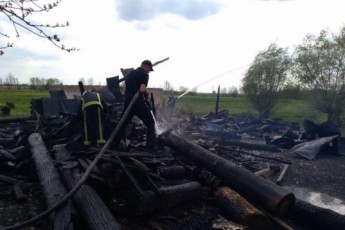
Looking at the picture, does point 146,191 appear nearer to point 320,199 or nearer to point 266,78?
point 320,199

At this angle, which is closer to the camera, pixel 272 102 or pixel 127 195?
pixel 127 195

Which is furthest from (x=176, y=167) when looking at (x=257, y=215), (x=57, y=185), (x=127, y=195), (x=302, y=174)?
(x=302, y=174)

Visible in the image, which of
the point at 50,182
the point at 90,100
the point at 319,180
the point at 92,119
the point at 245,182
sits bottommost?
the point at 319,180

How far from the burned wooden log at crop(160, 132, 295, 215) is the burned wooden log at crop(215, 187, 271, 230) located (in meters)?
0.20

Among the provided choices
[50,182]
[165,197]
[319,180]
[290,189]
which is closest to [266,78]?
[319,180]

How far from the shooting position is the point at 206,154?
6.71 meters

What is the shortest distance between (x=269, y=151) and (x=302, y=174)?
3108 millimetres

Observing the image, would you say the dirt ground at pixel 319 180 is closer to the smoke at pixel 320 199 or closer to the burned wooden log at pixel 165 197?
the smoke at pixel 320 199

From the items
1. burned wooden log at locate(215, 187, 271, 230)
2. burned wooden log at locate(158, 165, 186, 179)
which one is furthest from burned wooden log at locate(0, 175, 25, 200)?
burned wooden log at locate(215, 187, 271, 230)

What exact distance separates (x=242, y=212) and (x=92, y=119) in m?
4.18

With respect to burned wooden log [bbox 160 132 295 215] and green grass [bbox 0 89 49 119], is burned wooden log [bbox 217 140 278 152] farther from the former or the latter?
green grass [bbox 0 89 49 119]

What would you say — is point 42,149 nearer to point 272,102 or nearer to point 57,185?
point 57,185

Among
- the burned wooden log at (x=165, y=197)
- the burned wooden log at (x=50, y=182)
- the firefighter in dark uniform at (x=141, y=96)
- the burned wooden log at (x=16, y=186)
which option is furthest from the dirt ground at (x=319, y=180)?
the burned wooden log at (x=16, y=186)

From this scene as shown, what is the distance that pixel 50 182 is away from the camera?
17.1 feet
